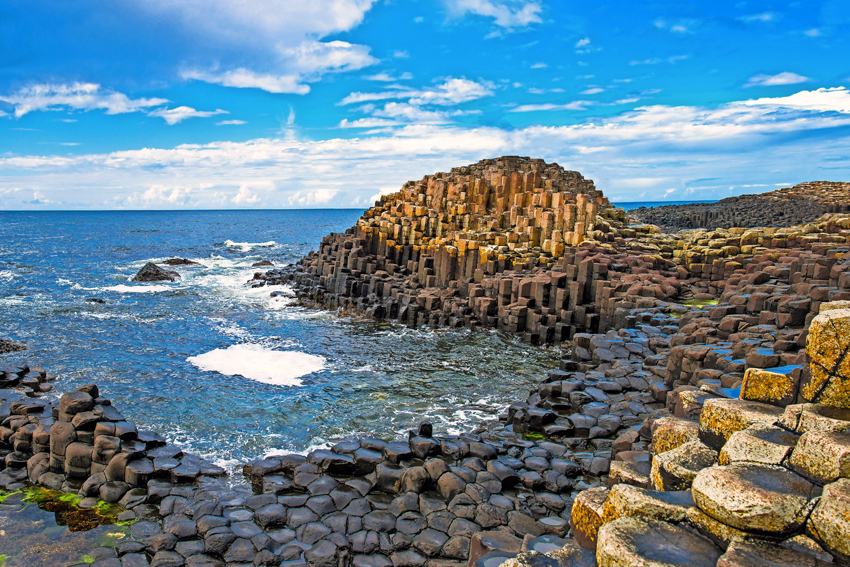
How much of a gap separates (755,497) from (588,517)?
4.33ft

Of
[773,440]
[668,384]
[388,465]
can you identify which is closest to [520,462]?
[388,465]

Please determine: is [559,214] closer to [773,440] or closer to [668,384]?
[668,384]

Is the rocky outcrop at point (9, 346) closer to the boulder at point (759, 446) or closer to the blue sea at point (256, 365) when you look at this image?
the blue sea at point (256, 365)

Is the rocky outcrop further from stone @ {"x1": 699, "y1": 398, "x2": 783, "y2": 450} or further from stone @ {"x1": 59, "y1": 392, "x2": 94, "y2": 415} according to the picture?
stone @ {"x1": 699, "y1": 398, "x2": 783, "y2": 450}

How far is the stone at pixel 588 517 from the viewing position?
419 cm

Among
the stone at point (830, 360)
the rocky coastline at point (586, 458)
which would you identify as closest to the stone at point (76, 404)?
the rocky coastline at point (586, 458)

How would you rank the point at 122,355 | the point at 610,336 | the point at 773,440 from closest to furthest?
the point at 773,440 → the point at 610,336 → the point at 122,355

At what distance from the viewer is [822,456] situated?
3623mm

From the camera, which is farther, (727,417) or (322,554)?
(322,554)

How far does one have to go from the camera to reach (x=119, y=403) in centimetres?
1288

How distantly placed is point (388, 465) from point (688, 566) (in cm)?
563

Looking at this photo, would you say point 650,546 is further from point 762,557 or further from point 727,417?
point 727,417

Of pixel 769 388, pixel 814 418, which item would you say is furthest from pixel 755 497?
pixel 769 388

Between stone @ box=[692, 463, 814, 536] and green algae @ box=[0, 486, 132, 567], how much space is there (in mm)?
7140
